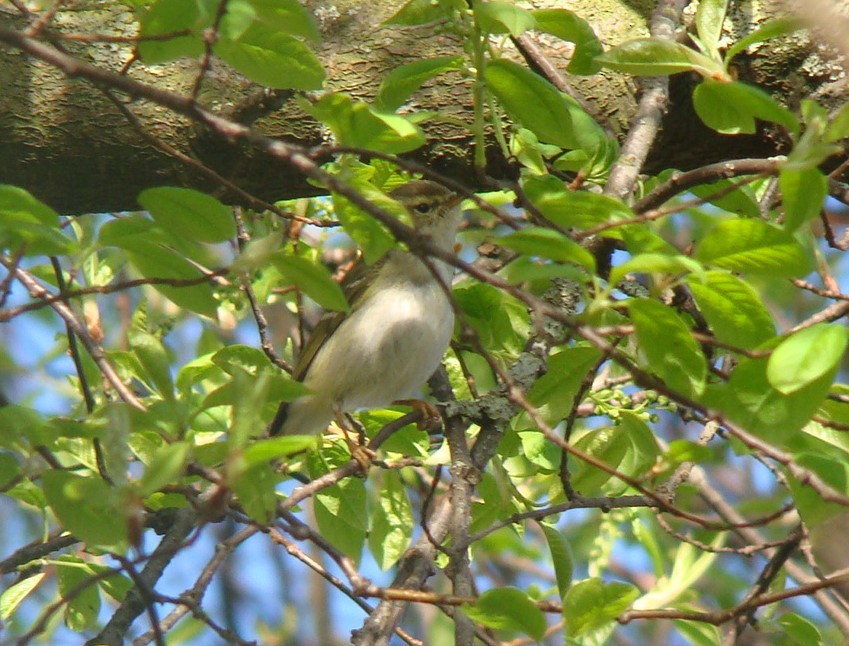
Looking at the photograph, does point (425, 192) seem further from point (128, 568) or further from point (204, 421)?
point (128, 568)

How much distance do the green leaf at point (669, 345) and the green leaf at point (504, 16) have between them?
0.51 metres

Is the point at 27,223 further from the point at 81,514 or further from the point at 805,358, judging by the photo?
the point at 805,358

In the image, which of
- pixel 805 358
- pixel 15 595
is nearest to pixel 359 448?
pixel 15 595

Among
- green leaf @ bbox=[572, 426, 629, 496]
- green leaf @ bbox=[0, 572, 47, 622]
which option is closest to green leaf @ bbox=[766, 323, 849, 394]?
green leaf @ bbox=[572, 426, 629, 496]

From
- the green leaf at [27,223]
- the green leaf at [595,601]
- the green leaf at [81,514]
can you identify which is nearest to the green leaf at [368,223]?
the green leaf at [27,223]

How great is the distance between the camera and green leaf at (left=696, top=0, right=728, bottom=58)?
2.06 m

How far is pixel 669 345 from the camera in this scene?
156cm

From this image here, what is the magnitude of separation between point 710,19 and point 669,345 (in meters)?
0.88

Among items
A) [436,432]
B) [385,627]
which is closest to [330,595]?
[436,432]

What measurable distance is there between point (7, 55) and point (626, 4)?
1.82 meters

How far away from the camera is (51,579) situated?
5637mm

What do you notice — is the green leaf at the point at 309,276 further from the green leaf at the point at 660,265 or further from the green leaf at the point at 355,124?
the green leaf at the point at 660,265

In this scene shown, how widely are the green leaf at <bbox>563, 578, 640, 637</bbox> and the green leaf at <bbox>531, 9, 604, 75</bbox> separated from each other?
0.93 metres

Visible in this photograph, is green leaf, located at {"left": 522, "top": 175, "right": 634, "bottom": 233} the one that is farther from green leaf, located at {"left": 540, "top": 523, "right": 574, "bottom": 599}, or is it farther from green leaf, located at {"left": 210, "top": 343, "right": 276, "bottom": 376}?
green leaf, located at {"left": 210, "top": 343, "right": 276, "bottom": 376}
